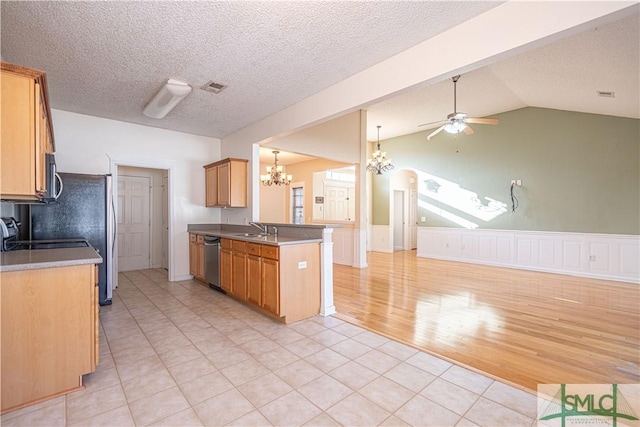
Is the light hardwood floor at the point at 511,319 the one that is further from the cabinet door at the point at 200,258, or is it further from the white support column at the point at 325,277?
the cabinet door at the point at 200,258

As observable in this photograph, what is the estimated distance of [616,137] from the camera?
17.7 ft

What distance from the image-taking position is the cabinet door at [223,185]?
4.97 meters

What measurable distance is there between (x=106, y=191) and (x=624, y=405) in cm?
563

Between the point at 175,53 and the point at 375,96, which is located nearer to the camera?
the point at 175,53

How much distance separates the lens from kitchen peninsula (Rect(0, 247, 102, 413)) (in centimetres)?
189

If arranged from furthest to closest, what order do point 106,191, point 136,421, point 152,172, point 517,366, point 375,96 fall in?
point 152,172 < point 106,191 < point 375,96 < point 517,366 < point 136,421

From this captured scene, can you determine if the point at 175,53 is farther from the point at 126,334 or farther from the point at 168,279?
the point at 168,279

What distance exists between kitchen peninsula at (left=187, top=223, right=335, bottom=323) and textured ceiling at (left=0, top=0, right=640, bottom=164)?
5.71 ft

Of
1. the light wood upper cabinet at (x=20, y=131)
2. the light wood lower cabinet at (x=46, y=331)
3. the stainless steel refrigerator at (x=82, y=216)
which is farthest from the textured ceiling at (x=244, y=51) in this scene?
the light wood lower cabinet at (x=46, y=331)

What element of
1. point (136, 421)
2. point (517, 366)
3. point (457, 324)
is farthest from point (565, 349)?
point (136, 421)

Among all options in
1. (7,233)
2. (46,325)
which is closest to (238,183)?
(7,233)

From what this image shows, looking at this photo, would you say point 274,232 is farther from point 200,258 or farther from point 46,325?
point 46,325

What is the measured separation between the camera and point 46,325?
2.01 metres

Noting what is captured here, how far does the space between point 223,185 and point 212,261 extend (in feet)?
4.33
